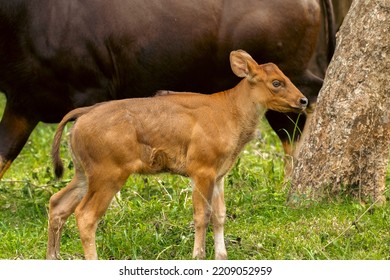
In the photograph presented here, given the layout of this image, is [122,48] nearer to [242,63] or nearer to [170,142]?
[242,63]

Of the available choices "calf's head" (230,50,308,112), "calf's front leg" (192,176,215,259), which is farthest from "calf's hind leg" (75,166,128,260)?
"calf's head" (230,50,308,112)

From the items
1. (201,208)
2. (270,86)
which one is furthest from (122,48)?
(201,208)

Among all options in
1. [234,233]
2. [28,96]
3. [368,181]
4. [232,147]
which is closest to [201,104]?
[232,147]

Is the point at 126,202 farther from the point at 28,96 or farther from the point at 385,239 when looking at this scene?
the point at 385,239

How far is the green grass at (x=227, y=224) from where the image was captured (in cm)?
749

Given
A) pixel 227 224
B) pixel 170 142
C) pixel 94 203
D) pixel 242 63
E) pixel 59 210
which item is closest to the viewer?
pixel 94 203

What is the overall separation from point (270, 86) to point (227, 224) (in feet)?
3.75

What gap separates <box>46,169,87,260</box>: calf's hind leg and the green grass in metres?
0.15

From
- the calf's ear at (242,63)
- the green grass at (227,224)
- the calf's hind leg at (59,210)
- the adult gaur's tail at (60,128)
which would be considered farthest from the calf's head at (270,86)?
the calf's hind leg at (59,210)

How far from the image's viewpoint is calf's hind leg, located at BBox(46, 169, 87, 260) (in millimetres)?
7480

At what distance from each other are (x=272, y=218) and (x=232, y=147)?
0.95m

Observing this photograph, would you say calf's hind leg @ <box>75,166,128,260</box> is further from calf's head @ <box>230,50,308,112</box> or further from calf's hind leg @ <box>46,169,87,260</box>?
calf's head @ <box>230,50,308,112</box>

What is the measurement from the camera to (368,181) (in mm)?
8203

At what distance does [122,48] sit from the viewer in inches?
360
